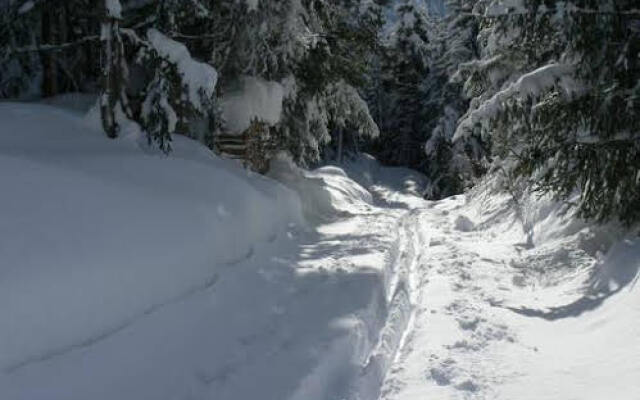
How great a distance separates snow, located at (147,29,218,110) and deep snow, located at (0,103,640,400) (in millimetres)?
1219

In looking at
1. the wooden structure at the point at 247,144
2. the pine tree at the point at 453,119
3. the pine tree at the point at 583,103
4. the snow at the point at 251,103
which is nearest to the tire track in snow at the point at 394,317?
the pine tree at the point at 583,103

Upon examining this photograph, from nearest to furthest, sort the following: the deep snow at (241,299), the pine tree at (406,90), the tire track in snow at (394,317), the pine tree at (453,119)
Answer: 1. the deep snow at (241,299)
2. the tire track in snow at (394,317)
3. the pine tree at (453,119)
4. the pine tree at (406,90)

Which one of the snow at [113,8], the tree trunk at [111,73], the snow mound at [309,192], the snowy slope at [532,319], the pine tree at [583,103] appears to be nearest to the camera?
the snowy slope at [532,319]

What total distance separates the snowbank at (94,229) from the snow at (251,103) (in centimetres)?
307

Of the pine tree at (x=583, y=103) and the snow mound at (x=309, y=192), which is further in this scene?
the snow mound at (x=309, y=192)

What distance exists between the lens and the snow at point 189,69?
357 inches

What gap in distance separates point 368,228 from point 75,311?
8612 millimetres

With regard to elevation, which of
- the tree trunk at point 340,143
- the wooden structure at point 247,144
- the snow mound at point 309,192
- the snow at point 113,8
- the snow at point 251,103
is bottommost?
the tree trunk at point 340,143

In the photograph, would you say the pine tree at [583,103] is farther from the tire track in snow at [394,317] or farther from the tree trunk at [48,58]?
the tree trunk at [48,58]

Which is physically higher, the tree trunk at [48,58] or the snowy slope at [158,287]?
the tree trunk at [48,58]

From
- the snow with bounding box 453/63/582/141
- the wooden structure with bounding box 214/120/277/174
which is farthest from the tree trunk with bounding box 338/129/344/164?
the snow with bounding box 453/63/582/141

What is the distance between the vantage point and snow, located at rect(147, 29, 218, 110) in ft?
29.7

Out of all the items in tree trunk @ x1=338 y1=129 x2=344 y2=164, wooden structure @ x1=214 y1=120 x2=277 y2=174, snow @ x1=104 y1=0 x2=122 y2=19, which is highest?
snow @ x1=104 y1=0 x2=122 y2=19

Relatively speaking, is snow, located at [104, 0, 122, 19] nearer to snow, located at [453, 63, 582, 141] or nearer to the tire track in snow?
the tire track in snow
